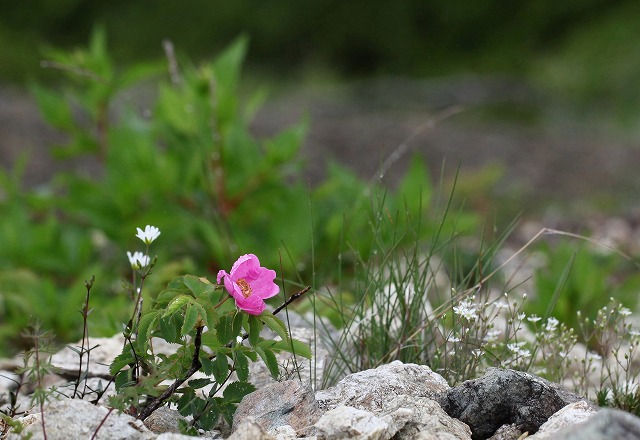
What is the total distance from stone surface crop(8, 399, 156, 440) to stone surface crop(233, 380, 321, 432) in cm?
18

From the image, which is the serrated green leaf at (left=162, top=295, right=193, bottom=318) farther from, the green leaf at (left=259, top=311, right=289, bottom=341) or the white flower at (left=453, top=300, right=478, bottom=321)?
the white flower at (left=453, top=300, right=478, bottom=321)

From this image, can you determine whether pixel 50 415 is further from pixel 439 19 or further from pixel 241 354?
pixel 439 19

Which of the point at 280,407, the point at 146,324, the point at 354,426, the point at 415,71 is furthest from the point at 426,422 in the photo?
the point at 415,71

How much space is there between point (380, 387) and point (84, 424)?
481 mm

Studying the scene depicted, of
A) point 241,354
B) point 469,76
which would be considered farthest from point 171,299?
point 469,76

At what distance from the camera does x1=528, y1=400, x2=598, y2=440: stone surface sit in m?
1.38

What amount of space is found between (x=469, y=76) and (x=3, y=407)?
33.1ft

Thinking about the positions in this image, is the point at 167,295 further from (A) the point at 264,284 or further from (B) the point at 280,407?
(B) the point at 280,407

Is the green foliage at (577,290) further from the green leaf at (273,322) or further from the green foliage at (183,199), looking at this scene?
the green leaf at (273,322)

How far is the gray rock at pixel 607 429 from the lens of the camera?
1.10 meters

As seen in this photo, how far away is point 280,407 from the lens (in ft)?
4.83

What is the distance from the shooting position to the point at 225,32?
42.1ft

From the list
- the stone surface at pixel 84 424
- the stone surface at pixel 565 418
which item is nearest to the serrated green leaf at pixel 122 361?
the stone surface at pixel 84 424

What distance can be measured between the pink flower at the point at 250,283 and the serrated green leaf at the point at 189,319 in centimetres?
8
